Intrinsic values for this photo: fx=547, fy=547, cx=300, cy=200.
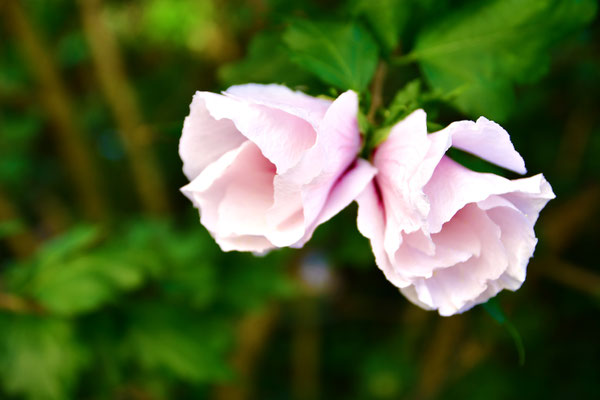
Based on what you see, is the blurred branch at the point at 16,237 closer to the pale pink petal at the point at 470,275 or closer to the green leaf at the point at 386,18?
the green leaf at the point at 386,18

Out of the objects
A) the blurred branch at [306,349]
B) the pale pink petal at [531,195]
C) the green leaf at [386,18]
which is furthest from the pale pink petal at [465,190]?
the blurred branch at [306,349]

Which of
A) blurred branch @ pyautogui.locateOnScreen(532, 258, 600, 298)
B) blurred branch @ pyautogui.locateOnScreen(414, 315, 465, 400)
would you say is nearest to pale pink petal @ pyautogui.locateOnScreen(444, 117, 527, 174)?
blurred branch @ pyautogui.locateOnScreen(532, 258, 600, 298)

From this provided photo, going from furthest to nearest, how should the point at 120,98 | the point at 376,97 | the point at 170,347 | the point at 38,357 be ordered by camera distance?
the point at 120,98, the point at 170,347, the point at 38,357, the point at 376,97

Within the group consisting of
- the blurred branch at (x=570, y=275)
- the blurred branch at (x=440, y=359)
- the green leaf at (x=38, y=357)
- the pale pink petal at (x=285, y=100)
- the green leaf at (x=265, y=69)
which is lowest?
the blurred branch at (x=440, y=359)

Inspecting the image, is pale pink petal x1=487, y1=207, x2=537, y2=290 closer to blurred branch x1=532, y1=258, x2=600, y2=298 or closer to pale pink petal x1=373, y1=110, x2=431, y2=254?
pale pink petal x1=373, y1=110, x2=431, y2=254

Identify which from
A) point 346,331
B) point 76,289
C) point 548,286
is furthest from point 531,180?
point 346,331

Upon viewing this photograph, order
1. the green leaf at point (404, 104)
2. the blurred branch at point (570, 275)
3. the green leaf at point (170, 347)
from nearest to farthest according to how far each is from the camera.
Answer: the green leaf at point (404, 104)
the green leaf at point (170, 347)
the blurred branch at point (570, 275)

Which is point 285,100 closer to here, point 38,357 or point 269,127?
point 269,127

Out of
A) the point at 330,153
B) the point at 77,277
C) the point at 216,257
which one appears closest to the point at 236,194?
the point at 330,153
